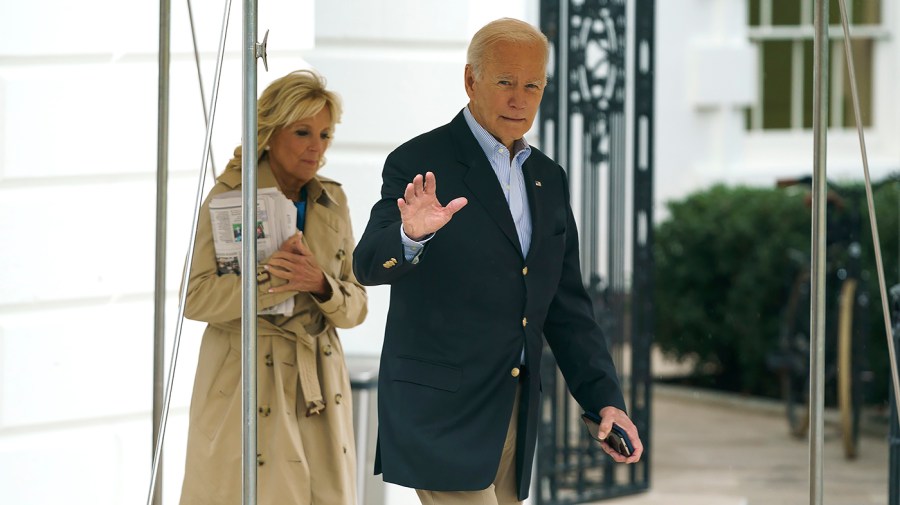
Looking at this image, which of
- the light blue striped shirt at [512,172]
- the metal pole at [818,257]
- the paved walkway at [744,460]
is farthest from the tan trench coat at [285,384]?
the paved walkway at [744,460]

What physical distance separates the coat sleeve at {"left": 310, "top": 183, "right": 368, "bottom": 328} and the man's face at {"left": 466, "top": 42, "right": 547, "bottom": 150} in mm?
447

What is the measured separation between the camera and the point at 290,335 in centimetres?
303

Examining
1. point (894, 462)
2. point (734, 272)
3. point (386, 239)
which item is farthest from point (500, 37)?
point (734, 272)

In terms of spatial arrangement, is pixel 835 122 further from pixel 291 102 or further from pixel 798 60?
pixel 291 102

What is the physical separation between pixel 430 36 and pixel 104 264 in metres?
0.99

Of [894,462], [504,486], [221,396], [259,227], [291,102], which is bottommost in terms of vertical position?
[894,462]

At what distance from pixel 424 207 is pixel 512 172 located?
1.16ft

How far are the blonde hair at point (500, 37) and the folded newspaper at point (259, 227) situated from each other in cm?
52

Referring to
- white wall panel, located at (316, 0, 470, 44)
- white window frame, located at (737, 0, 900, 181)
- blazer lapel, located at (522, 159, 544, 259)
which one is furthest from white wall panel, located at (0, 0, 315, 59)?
white window frame, located at (737, 0, 900, 181)

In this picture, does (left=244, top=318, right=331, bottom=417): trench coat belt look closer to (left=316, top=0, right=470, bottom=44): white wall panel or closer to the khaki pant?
the khaki pant

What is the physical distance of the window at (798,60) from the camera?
443 inches

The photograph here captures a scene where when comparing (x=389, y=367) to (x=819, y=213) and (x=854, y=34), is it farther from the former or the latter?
(x=854, y=34)

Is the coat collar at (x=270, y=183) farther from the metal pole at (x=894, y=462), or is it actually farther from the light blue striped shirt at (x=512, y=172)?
the metal pole at (x=894, y=462)

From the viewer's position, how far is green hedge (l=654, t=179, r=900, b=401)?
8.55m
